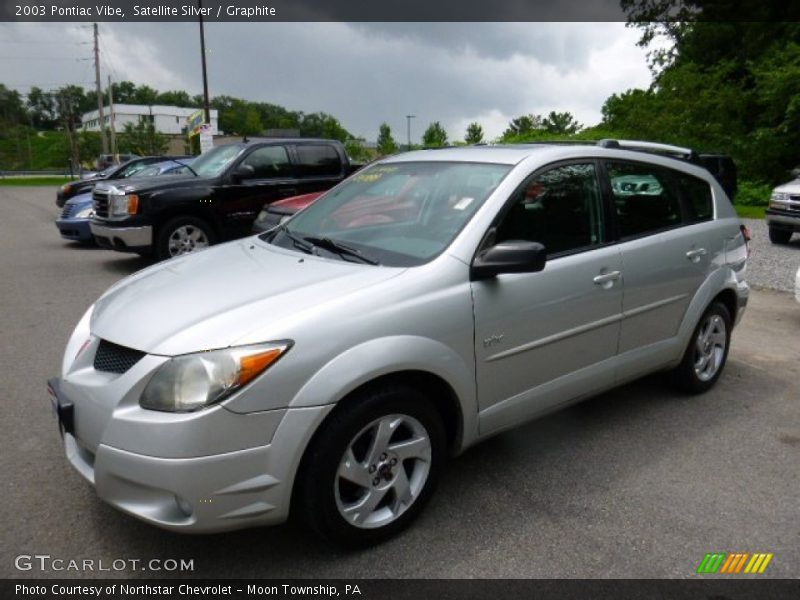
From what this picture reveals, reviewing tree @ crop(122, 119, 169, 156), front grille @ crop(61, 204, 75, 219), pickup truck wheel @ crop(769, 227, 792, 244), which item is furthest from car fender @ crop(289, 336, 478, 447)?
tree @ crop(122, 119, 169, 156)

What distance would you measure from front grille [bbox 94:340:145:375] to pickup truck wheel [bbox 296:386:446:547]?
789 mm

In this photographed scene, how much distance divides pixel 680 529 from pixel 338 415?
166 cm

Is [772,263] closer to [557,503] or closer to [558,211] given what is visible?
[558,211]

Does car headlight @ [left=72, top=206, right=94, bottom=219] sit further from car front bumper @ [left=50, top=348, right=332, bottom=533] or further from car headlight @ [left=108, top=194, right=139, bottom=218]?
car front bumper @ [left=50, top=348, right=332, bottom=533]

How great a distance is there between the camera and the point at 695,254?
422 centimetres

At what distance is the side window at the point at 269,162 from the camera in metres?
9.45

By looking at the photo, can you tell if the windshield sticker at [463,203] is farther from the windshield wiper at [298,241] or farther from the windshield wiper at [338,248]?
the windshield wiper at [298,241]

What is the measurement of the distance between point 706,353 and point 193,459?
3.67 m

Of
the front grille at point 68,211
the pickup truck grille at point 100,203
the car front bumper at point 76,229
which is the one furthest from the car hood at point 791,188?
the front grille at point 68,211

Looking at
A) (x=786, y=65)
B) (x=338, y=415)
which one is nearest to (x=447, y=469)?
(x=338, y=415)

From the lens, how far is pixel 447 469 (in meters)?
3.49

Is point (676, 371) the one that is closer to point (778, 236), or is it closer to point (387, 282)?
point (387, 282)

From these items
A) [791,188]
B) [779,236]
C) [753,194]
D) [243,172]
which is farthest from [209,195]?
[753,194]

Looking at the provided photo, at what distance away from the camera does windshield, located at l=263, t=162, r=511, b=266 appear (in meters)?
3.19
